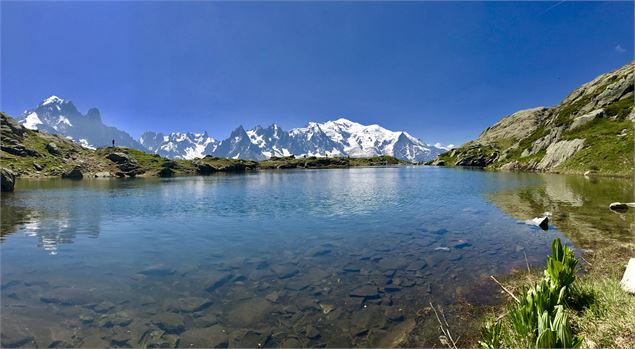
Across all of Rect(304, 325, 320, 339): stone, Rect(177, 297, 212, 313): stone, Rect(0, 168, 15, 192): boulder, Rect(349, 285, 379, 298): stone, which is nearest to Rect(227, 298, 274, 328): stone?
Rect(177, 297, 212, 313): stone

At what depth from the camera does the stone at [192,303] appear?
48.2 ft

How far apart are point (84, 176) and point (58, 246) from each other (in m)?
186

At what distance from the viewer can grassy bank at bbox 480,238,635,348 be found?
7.75 meters

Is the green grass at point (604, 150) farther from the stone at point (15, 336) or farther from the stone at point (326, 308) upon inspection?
the stone at point (15, 336)

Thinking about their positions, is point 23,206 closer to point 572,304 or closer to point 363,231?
point 363,231

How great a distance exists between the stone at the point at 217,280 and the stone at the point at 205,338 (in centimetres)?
418

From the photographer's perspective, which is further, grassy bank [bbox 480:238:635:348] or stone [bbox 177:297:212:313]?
stone [bbox 177:297:212:313]

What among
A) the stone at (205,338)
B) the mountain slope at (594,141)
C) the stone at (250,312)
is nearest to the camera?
the stone at (205,338)

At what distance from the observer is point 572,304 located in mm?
11078

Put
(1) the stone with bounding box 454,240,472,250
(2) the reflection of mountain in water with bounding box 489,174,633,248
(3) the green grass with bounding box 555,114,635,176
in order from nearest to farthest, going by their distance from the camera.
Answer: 1. (1) the stone with bounding box 454,240,472,250
2. (2) the reflection of mountain in water with bounding box 489,174,633,248
3. (3) the green grass with bounding box 555,114,635,176

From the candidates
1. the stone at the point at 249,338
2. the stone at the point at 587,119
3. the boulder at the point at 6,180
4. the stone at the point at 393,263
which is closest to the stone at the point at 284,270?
the stone at the point at 393,263

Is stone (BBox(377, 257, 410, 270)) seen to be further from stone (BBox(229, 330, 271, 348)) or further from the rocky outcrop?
the rocky outcrop

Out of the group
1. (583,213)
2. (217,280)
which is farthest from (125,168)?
(583,213)

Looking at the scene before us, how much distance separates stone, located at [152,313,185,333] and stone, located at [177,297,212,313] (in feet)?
2.13
